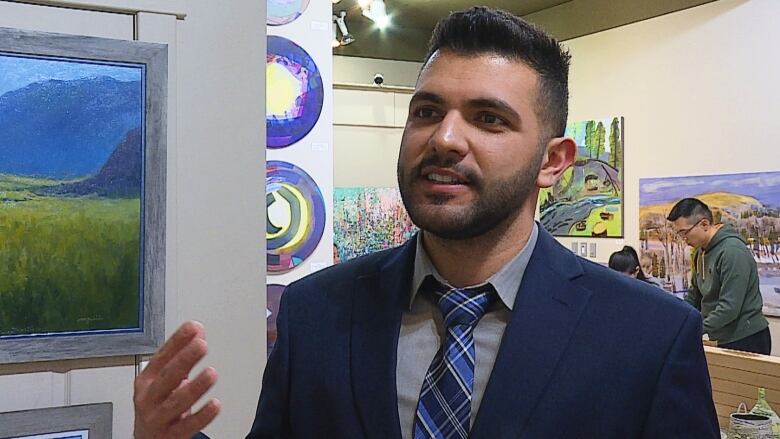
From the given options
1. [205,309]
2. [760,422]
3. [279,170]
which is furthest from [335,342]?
[279,170]

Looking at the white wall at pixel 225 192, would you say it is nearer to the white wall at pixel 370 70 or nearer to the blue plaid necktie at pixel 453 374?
the blue plaid necktie at pixel 453 374

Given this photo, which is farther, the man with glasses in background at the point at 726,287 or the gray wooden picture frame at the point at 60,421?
the man with glasses in background at the point at 726,287

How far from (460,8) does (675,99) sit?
2.27 metres

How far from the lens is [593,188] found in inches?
253

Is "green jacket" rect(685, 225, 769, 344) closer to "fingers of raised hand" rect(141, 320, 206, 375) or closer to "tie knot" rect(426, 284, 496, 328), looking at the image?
"tie knot" rect(426, 284, 496, 328)

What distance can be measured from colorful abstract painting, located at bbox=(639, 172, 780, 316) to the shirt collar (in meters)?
4.22

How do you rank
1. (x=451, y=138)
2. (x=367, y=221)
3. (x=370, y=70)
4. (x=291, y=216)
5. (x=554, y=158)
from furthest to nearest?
(x=370, y=70) → (x=367, y=221) → (x=291, y=216) → (x=554, y=158) → (x=451, y=138)

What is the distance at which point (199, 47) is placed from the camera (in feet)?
5.76

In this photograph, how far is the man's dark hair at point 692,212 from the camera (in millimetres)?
5094

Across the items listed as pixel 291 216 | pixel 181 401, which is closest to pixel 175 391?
pixel 181 401

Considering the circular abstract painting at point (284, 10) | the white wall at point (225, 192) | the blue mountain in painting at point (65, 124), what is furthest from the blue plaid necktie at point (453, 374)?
the circular abstract painting at point (284, 10)

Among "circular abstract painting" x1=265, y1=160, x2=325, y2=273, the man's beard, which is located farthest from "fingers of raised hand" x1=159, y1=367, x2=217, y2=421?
"circular abstract painting" x1=265, y1=160, x2=325, y2=273

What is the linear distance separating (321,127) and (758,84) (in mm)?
3114

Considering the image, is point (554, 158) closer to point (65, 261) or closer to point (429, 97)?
point (429, 97)
